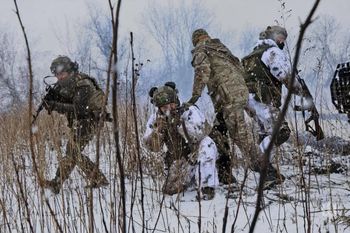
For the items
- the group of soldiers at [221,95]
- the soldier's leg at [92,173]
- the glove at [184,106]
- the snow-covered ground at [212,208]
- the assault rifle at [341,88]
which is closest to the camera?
the soldier's leg at [92,173]

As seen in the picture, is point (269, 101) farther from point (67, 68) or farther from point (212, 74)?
point (67, 68)

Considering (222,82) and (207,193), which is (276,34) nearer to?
(222,82)

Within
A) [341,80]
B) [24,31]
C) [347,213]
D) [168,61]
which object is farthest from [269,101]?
[168,61]

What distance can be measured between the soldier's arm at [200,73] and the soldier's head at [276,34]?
21.5 inches

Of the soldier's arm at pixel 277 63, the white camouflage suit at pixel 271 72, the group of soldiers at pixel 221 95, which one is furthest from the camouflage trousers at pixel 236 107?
the soldier's arm at pixel 277 63

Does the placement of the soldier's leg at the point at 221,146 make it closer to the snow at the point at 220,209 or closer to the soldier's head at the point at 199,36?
the snow at the point at 220,209

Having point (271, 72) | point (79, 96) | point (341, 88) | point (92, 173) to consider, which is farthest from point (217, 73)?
point (92, 173)

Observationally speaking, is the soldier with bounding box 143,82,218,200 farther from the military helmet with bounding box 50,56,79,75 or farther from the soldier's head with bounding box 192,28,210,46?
the military helmet with bounding box 50,56,79,75

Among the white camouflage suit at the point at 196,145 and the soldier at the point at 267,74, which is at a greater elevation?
the soldier at the point at 267,74

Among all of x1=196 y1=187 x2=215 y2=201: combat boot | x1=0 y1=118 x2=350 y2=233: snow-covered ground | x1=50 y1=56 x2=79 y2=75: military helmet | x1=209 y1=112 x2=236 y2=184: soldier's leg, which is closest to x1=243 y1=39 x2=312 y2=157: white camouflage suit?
x1=209 y1=112 x2=236 y2=184: soldier's leg

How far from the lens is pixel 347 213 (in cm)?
262

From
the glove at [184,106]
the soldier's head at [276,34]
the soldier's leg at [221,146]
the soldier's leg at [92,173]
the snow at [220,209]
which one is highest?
the soldier's head at [276,34]

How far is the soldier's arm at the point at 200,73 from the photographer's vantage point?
381cm

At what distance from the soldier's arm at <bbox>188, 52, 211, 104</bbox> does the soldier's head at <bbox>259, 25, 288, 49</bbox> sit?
0.55 meters
